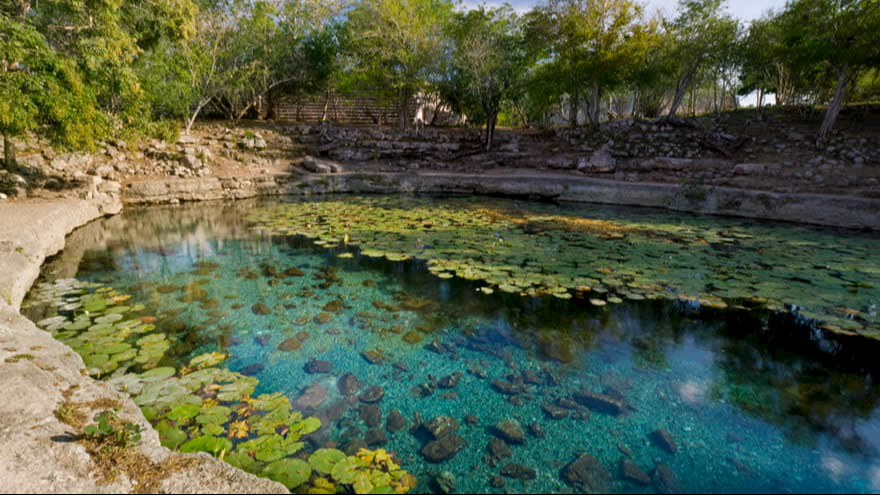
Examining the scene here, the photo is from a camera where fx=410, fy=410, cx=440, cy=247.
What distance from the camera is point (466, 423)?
277 centimetres

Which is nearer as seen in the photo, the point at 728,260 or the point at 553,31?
the point at 728,260

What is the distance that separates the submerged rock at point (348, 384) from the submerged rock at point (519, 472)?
128cm

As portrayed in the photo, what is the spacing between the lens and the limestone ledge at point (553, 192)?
30.8 ft

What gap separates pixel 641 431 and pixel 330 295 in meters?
3.60

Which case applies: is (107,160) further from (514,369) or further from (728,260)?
(728,260)

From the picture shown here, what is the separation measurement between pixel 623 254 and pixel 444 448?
512cm

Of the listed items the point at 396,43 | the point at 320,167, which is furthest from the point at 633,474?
the point at 396,43

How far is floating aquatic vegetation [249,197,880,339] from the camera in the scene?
4.91m

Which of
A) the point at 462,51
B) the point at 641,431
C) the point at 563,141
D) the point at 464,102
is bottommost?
the point at 641,431

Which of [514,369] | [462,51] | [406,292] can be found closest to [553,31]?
[462,51]

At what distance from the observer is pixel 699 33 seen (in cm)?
1534

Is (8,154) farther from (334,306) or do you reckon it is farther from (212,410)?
(212,410)

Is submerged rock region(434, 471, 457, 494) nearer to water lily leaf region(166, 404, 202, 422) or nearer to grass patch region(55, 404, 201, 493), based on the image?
grass patch region(55, 404, 201, 493)

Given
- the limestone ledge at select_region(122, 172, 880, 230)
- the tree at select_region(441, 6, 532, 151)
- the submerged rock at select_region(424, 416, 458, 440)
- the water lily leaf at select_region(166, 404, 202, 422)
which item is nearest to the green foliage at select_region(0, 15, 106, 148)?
the limestone ledge at select_region(122, 172, 880, 230)
